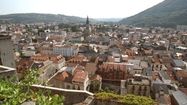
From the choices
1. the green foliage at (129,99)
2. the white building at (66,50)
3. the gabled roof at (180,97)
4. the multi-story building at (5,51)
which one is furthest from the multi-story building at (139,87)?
the white building at (66,50)

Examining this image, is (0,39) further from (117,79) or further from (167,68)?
(167,68)

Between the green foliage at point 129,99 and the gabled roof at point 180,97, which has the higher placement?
the green foliage at point 129,99

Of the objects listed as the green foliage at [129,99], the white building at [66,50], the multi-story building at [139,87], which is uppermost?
the green foliage at [129,99]

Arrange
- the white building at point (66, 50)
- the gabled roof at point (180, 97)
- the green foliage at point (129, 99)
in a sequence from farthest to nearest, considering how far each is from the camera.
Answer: the white building at point (66, 50) → the gabled roof at point (180, 97) → the green foliage at point (129, 99)

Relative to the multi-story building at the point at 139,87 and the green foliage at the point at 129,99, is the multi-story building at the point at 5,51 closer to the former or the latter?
the green foliage at the point at 129,99

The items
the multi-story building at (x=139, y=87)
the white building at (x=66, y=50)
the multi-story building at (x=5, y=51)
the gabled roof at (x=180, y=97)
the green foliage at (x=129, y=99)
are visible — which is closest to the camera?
the green foliage at (x=129, y=99)

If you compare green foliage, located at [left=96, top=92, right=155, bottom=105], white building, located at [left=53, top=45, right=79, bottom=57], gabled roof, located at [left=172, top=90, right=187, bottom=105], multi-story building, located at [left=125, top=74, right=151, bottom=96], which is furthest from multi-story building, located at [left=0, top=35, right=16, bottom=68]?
→ white building, located at [left=53, top=45, right=79, bottom=57]

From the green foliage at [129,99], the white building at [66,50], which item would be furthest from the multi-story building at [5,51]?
the white building at [66,50]

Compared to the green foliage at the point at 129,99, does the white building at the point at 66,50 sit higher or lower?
lower

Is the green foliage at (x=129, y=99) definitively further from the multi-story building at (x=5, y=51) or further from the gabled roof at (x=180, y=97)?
the gabled roof at (x=180, y=97)

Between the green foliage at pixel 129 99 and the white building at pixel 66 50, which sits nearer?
the green foliage at pixel 129 99

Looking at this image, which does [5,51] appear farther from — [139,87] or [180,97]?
[139,87]

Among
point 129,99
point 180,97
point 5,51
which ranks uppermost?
point 5,51

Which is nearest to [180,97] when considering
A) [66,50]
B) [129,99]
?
[129,99]
